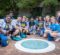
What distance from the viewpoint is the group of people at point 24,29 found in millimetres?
6582

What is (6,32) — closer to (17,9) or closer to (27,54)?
(27,54)

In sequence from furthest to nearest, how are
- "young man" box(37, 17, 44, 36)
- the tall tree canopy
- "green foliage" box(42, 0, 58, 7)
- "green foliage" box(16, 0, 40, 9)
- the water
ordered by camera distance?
1. "green foliage" box(16, 0, 40, 9)
2. the tall tree canopy
3. "green foliage" box(42, 0, 58, 7)
4. "young man" box(37, 17, 44, 36)
5. the water

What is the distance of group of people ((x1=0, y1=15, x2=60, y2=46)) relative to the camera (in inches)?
259

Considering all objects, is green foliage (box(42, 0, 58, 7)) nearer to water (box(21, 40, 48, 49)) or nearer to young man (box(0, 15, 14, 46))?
young man (box(0, 15, 14, 46))

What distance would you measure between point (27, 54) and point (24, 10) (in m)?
9.82

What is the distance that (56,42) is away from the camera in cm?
648

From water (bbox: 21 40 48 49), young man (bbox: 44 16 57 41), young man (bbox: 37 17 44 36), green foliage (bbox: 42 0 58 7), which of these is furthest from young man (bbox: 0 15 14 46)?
green foliage (bbox: 42 0 58 7)

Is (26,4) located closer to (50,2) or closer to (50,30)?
(50,2)

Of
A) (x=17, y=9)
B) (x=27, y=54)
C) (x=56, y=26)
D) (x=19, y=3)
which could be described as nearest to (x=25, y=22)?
(x=56, y=26)

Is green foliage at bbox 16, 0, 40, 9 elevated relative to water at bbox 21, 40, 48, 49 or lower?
elevated

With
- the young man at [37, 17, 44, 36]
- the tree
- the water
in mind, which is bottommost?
the water

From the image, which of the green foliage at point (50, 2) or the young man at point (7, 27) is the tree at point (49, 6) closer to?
the green foliage at point (50, 2)

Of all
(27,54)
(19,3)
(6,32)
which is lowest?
Answer: (27,54)

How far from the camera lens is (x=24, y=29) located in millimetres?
7371
